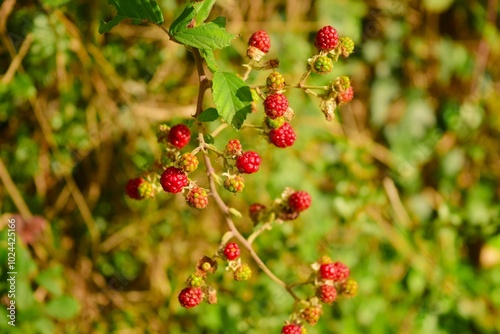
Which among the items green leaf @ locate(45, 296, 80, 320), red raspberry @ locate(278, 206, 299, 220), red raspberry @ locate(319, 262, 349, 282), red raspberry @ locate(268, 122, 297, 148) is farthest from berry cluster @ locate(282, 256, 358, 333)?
green leaf @ locate(45, 296, 80, 320)

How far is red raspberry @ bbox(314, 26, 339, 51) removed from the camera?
1.30 metres

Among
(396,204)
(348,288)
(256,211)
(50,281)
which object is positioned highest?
(256,211)

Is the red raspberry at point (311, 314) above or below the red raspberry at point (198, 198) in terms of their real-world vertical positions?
below

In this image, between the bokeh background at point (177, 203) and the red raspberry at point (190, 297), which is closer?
the red raspberry at point (190, 297)

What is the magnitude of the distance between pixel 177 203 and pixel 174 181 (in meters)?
1.32

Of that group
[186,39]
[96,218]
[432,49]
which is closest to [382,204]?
[432,49]

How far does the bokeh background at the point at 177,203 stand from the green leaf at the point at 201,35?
100 cm

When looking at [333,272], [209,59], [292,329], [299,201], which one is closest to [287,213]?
[299,201]

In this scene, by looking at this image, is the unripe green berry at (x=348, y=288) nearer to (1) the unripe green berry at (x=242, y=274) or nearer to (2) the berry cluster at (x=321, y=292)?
(2) the berry cluster at (x=321, y=292)

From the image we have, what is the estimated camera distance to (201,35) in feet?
3.92

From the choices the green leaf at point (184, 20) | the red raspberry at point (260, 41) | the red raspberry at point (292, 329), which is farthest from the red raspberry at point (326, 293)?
the green leaf at point (184, 20)

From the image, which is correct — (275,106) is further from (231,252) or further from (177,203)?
(177,203)

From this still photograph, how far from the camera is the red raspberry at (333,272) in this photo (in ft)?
4.95

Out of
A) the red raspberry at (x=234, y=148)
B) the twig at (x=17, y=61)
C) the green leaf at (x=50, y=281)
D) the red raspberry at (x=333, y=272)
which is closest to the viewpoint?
the red raspberry at (x=234, y=148)
